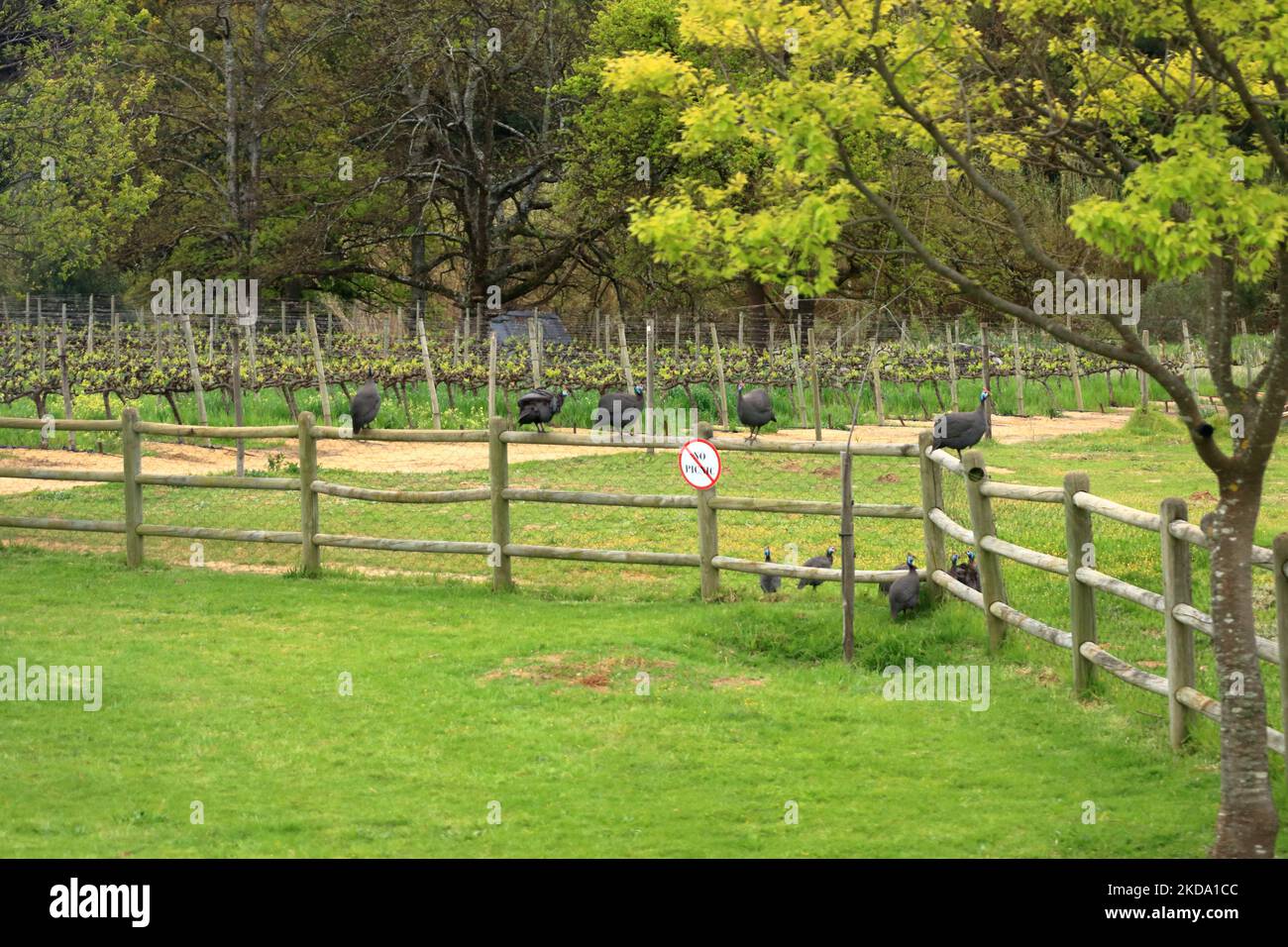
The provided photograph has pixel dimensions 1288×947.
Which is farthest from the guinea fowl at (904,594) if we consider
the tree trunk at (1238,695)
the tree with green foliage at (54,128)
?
the tree with green foliage at (54,128)

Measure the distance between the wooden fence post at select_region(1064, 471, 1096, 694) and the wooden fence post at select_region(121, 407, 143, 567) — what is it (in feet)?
26.9

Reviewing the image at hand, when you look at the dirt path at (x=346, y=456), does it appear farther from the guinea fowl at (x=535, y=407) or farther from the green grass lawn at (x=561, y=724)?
the green grass lawn at (x=561, y=724)

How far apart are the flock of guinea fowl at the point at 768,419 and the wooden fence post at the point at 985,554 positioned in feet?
1.90

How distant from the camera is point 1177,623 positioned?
736 centimetres

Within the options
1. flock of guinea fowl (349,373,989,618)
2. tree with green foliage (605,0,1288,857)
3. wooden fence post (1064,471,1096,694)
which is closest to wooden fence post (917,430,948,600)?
flock of guinea fowl (349,373,989,618)

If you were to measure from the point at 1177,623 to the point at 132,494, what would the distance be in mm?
9132

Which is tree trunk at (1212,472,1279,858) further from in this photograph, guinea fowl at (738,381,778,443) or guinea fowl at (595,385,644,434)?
guinea fowl at (595,385,644,434)

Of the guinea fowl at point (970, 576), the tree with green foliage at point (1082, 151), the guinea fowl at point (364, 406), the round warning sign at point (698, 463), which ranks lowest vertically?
the guinea fowl at point (970, 576)

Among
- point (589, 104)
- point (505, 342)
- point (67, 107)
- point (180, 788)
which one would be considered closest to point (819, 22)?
point (180, 788)

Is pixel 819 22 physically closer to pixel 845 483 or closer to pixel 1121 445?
pixel 845 483

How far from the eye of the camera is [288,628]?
34.8 ft

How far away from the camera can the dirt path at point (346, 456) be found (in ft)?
66.6

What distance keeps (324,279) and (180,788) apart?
31.2 meters

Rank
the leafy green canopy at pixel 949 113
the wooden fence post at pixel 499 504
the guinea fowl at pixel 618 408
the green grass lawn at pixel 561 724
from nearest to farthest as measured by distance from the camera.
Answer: the leafy green canopy at pixel 949 113, the green grass lawn at pixel 561 724, the wooden fence post at pixel 499 504, the guinea fowl at pixel 618 408
